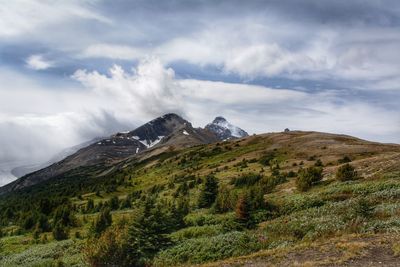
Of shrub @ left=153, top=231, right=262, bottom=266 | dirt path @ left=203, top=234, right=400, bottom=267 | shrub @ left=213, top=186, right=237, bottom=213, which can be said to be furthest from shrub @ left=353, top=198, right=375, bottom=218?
shrub @ left=213, top=186, right=237, bottom=213

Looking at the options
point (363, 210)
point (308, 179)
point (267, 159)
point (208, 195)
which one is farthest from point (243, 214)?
point (267, 159)

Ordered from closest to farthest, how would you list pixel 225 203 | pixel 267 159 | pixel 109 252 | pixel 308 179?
1. pixel 109 252
2. pixel 225 203
3. pixel 308 179
4. pixel 267 159

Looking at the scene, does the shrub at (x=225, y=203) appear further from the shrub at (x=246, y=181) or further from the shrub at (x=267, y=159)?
the shrub at (x=267, y=159)

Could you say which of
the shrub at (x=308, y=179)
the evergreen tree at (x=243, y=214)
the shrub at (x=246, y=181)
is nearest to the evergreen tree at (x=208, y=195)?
the shrub at (x=246, y=181)

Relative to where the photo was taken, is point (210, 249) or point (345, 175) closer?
point (210, 249)

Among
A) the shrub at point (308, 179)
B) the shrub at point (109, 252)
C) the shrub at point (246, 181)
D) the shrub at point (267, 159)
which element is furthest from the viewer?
the shrub at point (267, 159)

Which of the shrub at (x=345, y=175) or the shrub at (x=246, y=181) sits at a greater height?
the shrub at (x=345, y=175)

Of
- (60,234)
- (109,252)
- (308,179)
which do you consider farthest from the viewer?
(60,234)

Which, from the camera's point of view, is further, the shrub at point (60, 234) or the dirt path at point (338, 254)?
the shrub at point (60, 234)

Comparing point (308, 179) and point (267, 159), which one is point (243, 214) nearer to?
point (308, 179)

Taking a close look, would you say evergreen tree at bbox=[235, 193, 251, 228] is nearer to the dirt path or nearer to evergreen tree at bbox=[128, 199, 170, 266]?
evergreen tree at bbox=[128, 199, 170, 266]

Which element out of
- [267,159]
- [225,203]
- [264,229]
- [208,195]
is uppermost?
[267,159]

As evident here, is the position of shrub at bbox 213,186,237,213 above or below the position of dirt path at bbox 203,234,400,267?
above

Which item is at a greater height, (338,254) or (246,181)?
(246,181)
